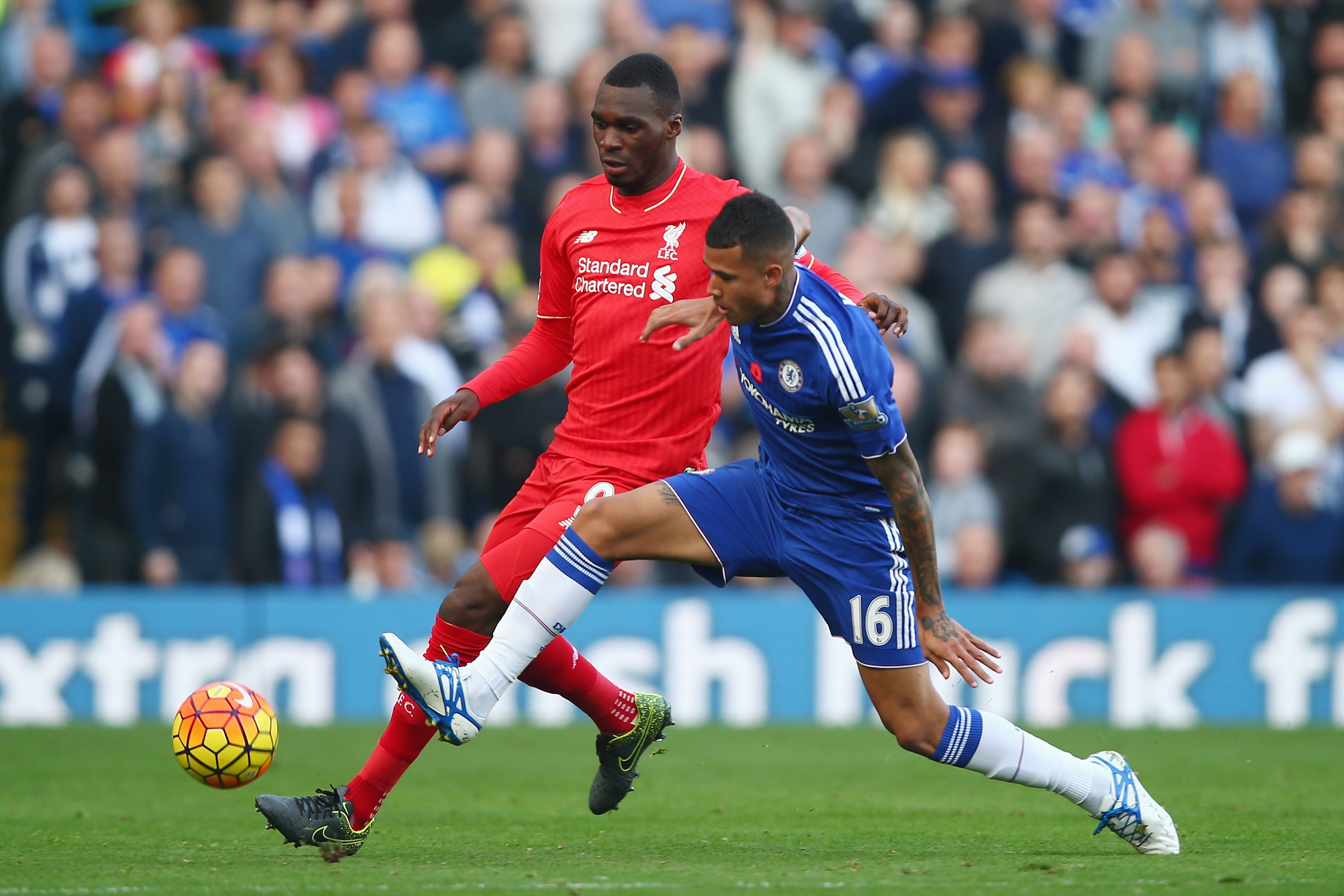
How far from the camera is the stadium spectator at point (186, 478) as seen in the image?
11.9 metres

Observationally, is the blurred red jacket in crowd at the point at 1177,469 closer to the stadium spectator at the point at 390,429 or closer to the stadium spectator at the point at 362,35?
the stadium spectator at the point at 390,429

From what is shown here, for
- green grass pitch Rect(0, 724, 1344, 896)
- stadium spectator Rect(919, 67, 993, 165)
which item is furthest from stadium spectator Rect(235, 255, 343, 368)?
stadium spectator Rect(919, 67, 993, 165)

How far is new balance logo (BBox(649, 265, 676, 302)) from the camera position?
6.68 m

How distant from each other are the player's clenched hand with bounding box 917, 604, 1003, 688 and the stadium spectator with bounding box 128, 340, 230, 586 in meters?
7.08

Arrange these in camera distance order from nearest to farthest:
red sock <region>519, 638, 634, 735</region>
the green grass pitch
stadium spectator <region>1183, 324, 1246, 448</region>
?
the green grass pitch, red sock <region>519, 638, 634, 735</region>, stadium spectator <region>1183, 324, 1246, 448</region>

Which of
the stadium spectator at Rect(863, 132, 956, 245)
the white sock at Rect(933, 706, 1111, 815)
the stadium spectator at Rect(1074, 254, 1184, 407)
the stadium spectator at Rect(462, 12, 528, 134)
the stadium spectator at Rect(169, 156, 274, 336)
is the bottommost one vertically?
the white sock at Rect(933, 706, 1111, 815)

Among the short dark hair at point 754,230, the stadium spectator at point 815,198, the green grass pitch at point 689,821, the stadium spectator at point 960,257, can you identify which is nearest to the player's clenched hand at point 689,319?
the short dark hair at point 754,230

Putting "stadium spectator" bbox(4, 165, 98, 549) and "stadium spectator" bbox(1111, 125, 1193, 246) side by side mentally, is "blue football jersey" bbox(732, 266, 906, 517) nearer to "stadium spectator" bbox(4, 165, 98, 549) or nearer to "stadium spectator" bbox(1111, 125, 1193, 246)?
"stadium spectator" bbox(4, 165, 98, 549)

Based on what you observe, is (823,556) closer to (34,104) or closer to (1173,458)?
(1173,458)

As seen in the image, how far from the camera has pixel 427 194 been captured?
13.6 metres

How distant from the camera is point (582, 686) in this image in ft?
22.8

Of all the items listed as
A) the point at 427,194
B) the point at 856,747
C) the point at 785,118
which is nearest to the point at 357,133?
the point at 427,194

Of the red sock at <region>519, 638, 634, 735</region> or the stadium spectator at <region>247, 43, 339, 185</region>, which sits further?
the stadium spectator at <region>247, 43, 339, 185</region>

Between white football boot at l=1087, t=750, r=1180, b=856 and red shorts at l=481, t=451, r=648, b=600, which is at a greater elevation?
red shorts at l=481, t=451, r=648, b=600
